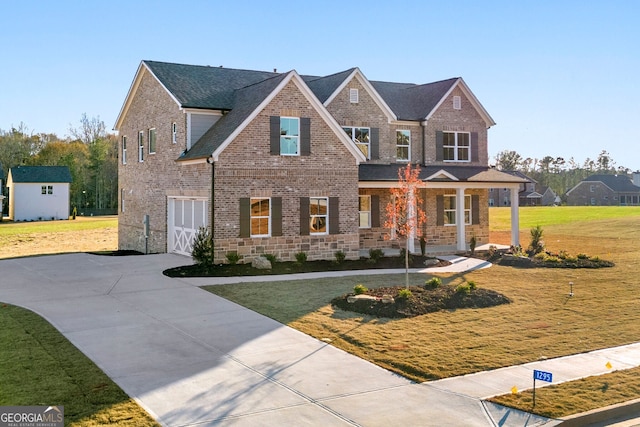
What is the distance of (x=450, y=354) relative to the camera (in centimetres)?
→ 1038

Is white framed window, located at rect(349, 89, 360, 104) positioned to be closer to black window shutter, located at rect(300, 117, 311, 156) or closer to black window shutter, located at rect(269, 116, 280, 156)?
black window shutter, located at rect(300, 117, 311, 156)

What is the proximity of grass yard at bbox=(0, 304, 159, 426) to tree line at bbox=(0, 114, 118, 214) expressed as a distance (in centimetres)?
7700

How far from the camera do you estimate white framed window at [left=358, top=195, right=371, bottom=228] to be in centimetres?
2769

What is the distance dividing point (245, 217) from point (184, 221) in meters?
4.39

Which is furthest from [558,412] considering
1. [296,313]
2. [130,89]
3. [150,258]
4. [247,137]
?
[130,89]

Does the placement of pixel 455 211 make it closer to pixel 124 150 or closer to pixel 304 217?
pixel 304 217

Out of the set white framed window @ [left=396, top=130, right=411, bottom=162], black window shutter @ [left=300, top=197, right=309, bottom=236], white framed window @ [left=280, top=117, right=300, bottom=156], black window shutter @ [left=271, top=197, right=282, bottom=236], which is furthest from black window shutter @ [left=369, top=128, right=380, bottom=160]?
black window shutter @ [left=271, top=197, right=282, bottom=236]

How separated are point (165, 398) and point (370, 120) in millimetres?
22266

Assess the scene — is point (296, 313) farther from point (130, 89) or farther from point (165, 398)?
point (130, 89)

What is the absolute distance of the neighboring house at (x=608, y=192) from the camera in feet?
367

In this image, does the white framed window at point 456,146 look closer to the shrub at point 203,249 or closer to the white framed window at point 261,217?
the white framed window at point 261,217

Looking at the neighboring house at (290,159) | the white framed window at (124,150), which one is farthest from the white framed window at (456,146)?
the white framed window at (124,150)

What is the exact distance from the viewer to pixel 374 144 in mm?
28609

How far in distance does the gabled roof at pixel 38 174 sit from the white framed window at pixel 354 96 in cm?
5626
